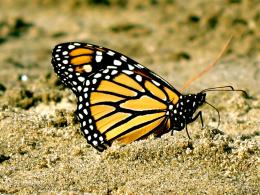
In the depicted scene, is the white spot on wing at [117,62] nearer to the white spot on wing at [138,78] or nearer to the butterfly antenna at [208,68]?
the white spot on wing at [138,78]

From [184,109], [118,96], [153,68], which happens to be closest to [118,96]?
[118,96]

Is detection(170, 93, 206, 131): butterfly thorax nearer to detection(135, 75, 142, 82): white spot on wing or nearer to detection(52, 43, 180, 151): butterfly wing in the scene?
detection(52, 43, 180, 151): butterfly wing

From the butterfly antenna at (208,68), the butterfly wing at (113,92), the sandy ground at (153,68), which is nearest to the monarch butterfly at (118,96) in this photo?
the butterfly wing at (113,92)

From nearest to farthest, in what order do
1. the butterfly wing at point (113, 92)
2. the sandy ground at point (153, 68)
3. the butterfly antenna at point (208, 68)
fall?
the sandy ground at point (153, 68)
the butterfly wing at point (113, 92)
the butterfly antenna at point (208, 68)

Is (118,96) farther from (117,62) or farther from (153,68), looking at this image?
(153,68)

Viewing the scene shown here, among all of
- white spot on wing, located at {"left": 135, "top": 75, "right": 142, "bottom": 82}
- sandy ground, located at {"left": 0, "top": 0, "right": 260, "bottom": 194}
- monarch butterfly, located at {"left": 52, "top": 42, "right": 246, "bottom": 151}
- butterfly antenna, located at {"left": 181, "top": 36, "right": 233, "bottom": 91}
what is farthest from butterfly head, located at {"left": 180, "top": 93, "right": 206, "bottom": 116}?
butterfly antenna, located at {"left": 181, "top": 36, "right": 233, "bottom": 91}

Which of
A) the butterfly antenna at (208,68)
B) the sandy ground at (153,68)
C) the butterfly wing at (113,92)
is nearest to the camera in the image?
the sandy ground at (153,68)

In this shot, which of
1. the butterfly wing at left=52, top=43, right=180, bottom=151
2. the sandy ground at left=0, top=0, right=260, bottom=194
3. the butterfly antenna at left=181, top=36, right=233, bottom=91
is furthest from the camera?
the butterfly antenna at left=181, top=36, right=233, bottom=91

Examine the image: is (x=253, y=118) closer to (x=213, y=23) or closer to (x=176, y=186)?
(x=176, y=186)
